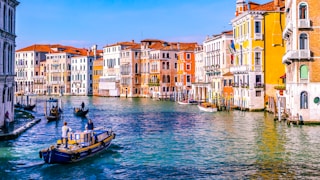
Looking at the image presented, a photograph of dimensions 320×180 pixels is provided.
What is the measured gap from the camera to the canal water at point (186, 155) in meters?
12.0

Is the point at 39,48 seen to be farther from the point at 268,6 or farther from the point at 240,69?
the point at 268,6

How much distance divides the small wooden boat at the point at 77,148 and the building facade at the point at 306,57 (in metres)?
10.2

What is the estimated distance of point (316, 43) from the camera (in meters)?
21.7

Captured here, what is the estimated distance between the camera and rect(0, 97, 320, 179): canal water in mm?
12016

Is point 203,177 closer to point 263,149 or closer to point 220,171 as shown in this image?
point 220,171

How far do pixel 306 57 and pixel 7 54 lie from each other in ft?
44.5

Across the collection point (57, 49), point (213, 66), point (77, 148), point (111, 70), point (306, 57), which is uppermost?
point (57, 49)

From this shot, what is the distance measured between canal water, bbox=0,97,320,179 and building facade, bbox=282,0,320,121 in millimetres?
1288

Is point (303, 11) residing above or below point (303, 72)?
above

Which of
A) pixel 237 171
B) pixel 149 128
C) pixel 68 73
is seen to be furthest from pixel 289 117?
pixel 68 73

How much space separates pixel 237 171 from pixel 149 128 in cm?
1065

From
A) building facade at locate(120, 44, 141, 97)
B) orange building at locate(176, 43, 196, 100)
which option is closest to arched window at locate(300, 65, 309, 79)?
orange building at locate(176, 43, 196, 100)

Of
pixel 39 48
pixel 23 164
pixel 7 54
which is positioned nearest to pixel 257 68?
pixel 7 54

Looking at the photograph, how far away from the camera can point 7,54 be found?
19906mm
